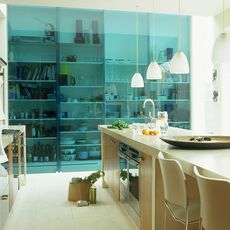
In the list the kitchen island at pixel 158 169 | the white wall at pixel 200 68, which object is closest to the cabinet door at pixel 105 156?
the kitchen island at pixel 158 169

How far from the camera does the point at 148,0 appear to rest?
4.95m

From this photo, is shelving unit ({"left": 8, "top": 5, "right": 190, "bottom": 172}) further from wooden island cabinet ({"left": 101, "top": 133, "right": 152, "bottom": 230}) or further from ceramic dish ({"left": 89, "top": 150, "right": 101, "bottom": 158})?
wooden island cabinet ({"left": 101, "top": 133, "right": 152, "bottom": 230})

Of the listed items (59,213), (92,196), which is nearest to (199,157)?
(59,213)

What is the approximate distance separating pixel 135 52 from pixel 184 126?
70.2 inches

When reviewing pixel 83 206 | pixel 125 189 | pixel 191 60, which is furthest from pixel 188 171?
pixel 191 60

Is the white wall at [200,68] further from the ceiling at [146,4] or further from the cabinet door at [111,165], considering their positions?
the cabinet door at [111,165]

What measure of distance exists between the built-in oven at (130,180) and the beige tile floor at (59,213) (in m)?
0.19

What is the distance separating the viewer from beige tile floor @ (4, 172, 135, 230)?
3.50 m

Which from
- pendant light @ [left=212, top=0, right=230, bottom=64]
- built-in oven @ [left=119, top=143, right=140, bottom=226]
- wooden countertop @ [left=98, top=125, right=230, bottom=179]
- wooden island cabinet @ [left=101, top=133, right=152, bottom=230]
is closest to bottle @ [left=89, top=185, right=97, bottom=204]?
wooden island cabinet @ [left=101, top=133, right=152, bottom=230]

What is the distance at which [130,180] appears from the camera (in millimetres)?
3428

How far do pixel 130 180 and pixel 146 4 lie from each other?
285cm

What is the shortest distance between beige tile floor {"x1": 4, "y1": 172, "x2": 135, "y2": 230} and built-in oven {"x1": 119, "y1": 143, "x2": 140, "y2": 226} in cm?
19

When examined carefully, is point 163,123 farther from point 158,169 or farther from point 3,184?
point 3,184

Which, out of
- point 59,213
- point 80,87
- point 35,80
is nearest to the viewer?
point 59,213
